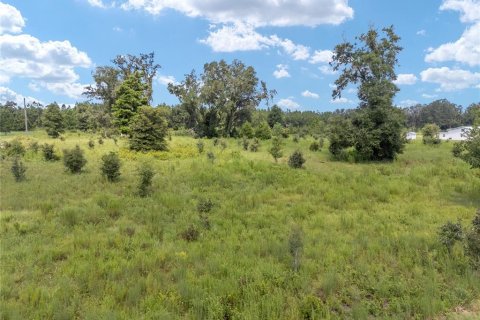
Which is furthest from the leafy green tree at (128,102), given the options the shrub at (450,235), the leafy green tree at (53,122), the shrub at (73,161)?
the shrub at (450,235)

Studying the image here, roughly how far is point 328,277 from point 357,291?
0.56 metres

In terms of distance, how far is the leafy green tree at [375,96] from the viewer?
2478 cm

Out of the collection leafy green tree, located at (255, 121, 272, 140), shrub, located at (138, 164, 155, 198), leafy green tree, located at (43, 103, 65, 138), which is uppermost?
leafy green tree, located at (43, 103, 65, 138)

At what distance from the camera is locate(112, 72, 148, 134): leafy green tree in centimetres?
3650

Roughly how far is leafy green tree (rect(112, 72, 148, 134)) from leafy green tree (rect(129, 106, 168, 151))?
35.1ft

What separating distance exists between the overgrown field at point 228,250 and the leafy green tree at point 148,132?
9519 millimetres

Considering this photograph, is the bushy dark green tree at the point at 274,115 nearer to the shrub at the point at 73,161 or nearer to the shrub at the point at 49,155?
the shrub at the point at 49,155

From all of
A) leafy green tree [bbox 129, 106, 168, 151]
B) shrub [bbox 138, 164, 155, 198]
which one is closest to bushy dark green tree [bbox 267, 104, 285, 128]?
leafy green tree [bbox 129, 106, 168, 151]

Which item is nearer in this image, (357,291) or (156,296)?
(156,296)

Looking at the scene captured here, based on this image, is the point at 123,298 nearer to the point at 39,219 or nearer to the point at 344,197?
the point at 39,219

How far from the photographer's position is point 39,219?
10.4 meters

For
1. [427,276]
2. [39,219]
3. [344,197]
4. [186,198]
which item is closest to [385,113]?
[344,197]

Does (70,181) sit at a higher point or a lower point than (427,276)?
higher

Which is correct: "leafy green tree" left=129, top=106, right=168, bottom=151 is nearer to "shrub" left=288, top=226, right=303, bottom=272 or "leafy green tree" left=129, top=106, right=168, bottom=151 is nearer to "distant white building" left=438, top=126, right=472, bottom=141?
"distant white building" left=438, top=126, right=472, bottom=141
